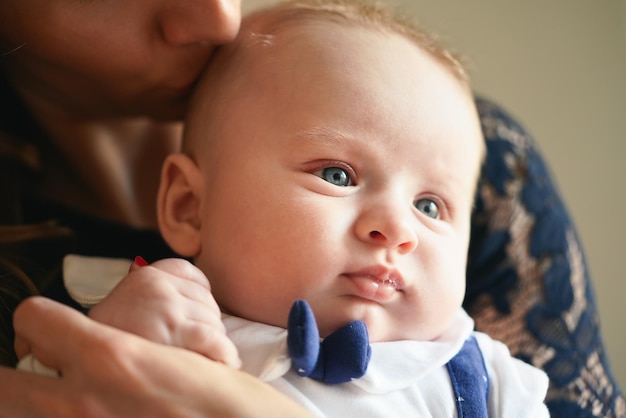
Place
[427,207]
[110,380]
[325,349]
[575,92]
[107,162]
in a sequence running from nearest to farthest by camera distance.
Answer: [110,380] < [325,349] < [427,207] < [107,162] < [575,92]

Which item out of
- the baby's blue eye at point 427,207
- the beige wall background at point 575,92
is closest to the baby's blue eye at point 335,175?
the baby's blue eye at point 427,207

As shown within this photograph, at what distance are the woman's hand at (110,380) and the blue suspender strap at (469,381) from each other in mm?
240

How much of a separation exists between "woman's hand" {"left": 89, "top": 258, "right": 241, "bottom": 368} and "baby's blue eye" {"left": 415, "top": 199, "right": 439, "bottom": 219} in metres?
0.32

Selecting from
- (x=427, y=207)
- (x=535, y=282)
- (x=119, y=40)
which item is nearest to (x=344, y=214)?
(x=427, y=207)

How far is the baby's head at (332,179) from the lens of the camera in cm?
78

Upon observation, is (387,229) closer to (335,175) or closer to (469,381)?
(335,175)

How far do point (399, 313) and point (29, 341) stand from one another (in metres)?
0.42

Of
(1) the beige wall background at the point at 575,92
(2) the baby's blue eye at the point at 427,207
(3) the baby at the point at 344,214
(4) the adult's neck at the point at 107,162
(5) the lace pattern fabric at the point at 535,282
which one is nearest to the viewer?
(3) the baby at the point at 344,214

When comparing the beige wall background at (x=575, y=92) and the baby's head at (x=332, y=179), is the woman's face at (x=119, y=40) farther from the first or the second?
the beige wall background at (x=575, y=92)

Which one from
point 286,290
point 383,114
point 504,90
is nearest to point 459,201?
point 383,114

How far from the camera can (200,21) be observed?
36.5 inches

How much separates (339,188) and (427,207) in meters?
0.15

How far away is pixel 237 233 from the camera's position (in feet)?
2.65

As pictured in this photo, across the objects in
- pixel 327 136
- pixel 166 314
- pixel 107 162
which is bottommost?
pixel 107 162
